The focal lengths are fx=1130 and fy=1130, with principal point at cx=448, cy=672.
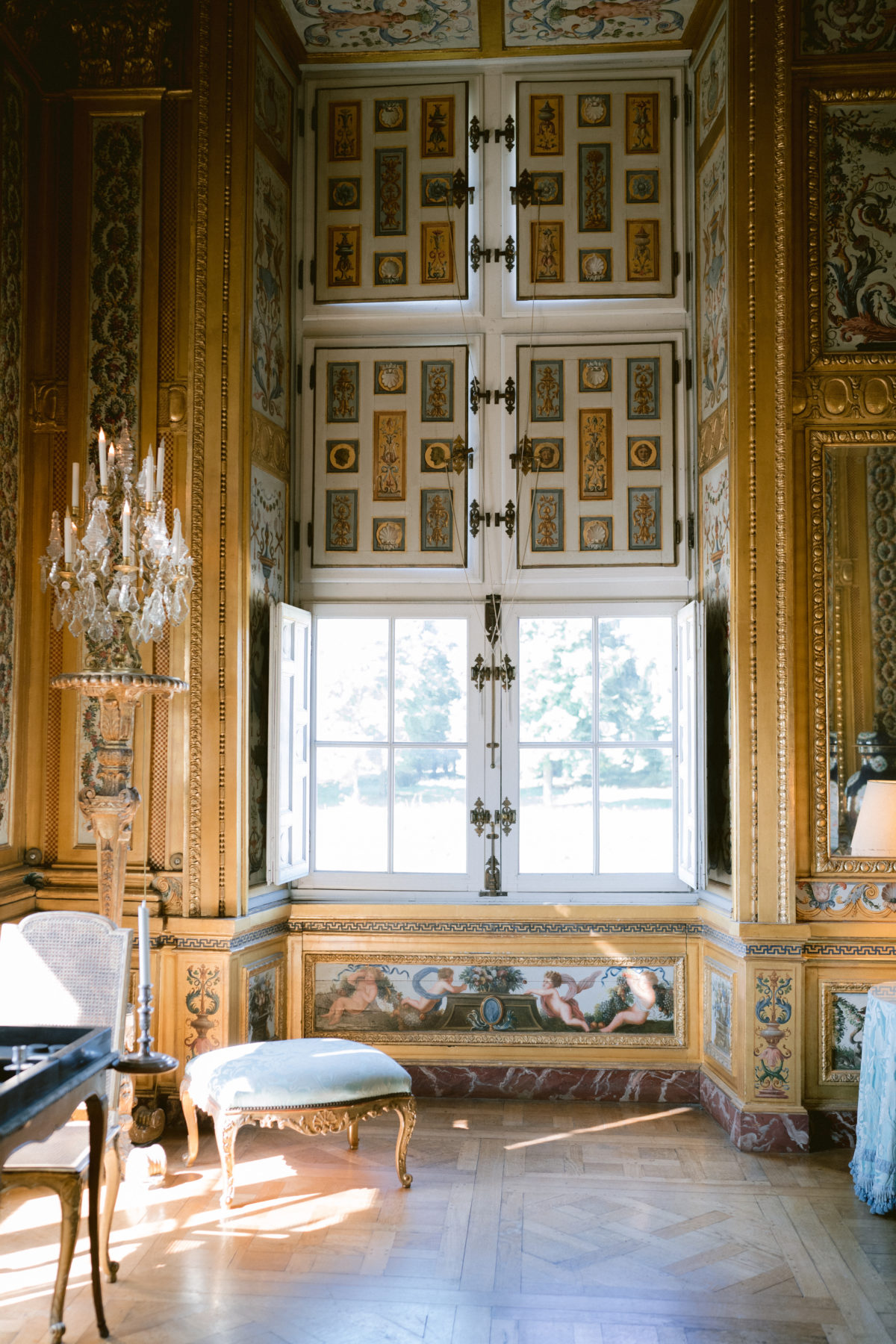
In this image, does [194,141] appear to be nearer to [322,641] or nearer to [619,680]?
[322,641]

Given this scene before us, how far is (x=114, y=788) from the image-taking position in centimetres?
396

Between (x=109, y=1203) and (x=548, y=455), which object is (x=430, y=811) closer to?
(x=548, y=455)

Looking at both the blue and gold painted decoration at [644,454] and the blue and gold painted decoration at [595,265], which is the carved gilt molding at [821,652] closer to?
the blue and gold painted decoration at [644,454]

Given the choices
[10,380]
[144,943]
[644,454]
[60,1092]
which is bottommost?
[60,1092]

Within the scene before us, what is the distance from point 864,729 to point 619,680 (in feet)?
3.54

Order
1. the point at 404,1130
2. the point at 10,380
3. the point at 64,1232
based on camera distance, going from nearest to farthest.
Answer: the point at 64,1232, the point at 404,1130, the point at 10,380

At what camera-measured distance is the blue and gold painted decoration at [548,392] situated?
5.19 meters

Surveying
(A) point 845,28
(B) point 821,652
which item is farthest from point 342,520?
(A) point 845,28

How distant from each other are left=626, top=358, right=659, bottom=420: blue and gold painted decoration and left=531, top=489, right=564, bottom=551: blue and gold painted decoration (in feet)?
1.68

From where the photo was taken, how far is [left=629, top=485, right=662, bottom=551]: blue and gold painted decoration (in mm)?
5109

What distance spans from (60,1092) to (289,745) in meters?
2.50

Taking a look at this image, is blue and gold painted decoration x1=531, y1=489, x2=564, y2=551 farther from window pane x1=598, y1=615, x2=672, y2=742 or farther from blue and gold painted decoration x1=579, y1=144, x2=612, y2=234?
blue and gold painted decoration x1=579, y1=144, x2=612, y2=234

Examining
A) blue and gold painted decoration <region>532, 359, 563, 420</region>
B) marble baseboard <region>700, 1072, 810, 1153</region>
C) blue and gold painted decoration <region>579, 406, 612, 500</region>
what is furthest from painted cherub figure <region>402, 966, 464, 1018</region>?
blue and gold painted decoration <region>532, 359, 563, 420</region>

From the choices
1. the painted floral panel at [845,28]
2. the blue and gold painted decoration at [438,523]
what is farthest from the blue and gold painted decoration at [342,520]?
the painted floral panel at [845,28]
